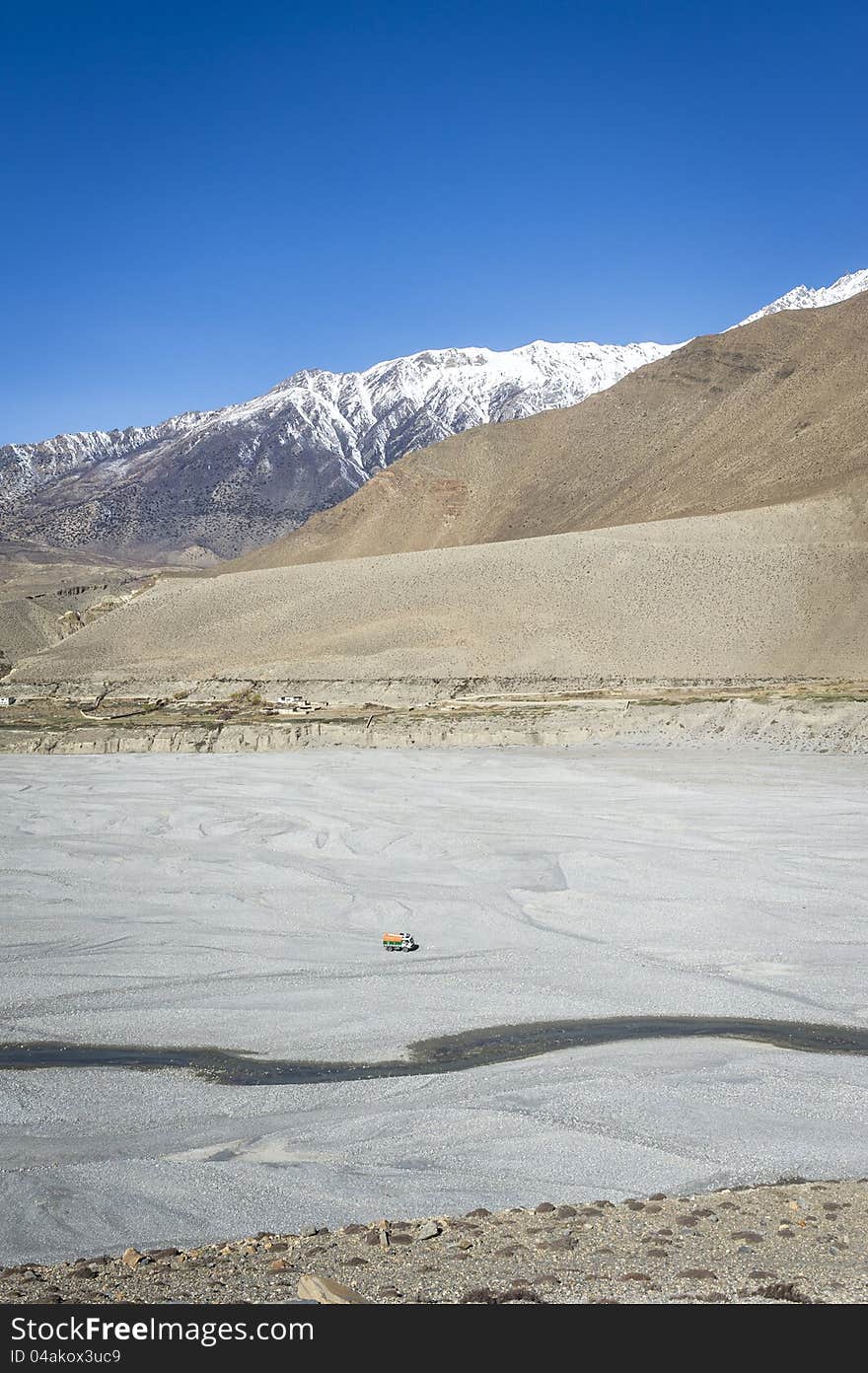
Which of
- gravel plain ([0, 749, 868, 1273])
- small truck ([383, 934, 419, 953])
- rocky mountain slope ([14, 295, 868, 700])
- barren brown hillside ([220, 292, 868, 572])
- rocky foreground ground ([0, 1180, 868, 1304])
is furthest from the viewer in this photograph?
barren brown hillside ([220, 292, 868, 572])

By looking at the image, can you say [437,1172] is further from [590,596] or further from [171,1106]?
[590,596]

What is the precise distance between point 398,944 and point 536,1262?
316 inches

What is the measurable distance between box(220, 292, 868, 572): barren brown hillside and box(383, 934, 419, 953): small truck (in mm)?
76851

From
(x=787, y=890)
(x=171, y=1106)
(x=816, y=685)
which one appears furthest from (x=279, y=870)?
(x=816, y=685)

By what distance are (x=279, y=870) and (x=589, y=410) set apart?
4490 inches

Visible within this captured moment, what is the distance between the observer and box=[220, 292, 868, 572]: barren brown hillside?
94.6 meters

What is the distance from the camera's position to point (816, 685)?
144 feet

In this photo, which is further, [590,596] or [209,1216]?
[590,596]

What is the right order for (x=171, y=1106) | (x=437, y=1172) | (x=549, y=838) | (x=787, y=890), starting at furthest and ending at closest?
(x=549, y=838)
(x=787, y=890)
(x=171, y=1106)
(x=437, y=1172)

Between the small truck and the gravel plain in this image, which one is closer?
the gravel plain

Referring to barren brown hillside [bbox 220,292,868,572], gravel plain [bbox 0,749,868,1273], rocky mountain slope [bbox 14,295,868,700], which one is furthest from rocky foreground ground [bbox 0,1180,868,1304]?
barren brown hillside [bbox 220,292,868,572]

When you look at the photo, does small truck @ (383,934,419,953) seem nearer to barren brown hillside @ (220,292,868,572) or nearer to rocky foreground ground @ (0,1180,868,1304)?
rocky foreground ground @ (0,1180,868,1304)

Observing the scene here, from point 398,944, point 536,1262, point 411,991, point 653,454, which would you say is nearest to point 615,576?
point 653,454

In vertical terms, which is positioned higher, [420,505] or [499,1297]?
[420,505]
